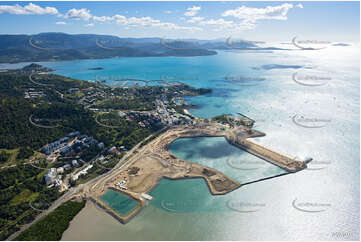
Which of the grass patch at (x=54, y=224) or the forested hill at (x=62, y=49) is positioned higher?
the forested hill at (x=62, y=49)

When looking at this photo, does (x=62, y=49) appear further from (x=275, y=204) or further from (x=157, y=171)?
(x=275, y=204)

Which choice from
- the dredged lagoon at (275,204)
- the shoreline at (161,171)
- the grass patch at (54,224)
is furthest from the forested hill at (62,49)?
the grass patch at (54,224)

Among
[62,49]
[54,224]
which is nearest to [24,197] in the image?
[54,224]

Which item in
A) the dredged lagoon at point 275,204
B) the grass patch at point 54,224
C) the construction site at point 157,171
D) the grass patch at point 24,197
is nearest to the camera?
the grass patch at point 54,224

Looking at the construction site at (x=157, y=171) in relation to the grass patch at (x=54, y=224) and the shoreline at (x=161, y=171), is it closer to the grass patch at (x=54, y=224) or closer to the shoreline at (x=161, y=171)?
the shoreline at (x=161, y=171)

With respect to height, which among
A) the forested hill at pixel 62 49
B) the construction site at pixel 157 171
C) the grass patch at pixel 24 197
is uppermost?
the forested hill at pixel 62 49

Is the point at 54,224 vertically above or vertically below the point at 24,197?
below

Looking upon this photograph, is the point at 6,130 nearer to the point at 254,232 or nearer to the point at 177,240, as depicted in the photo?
the point at 177,240

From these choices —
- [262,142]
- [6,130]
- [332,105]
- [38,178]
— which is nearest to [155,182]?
[38,178]

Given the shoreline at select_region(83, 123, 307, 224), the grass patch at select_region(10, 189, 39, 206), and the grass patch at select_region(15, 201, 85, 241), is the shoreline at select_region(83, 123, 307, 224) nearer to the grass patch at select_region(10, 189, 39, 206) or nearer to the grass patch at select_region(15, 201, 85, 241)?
the grass patch at select_region(15, 201, 85, 241)

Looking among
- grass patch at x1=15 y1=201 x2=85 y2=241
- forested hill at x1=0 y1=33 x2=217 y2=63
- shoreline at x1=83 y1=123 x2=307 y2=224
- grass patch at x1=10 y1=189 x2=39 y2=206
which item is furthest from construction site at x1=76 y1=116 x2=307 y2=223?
forested hill at x1=0 y1=33 x2=217 y2=63

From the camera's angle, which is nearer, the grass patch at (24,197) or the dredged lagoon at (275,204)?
the dredged lagoon at (275,204)

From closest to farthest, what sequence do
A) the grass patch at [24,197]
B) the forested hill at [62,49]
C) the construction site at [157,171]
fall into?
1. the grass patch at [24,197]
2. the construction site at [157,171]
3. the forested hill at [62,49]
